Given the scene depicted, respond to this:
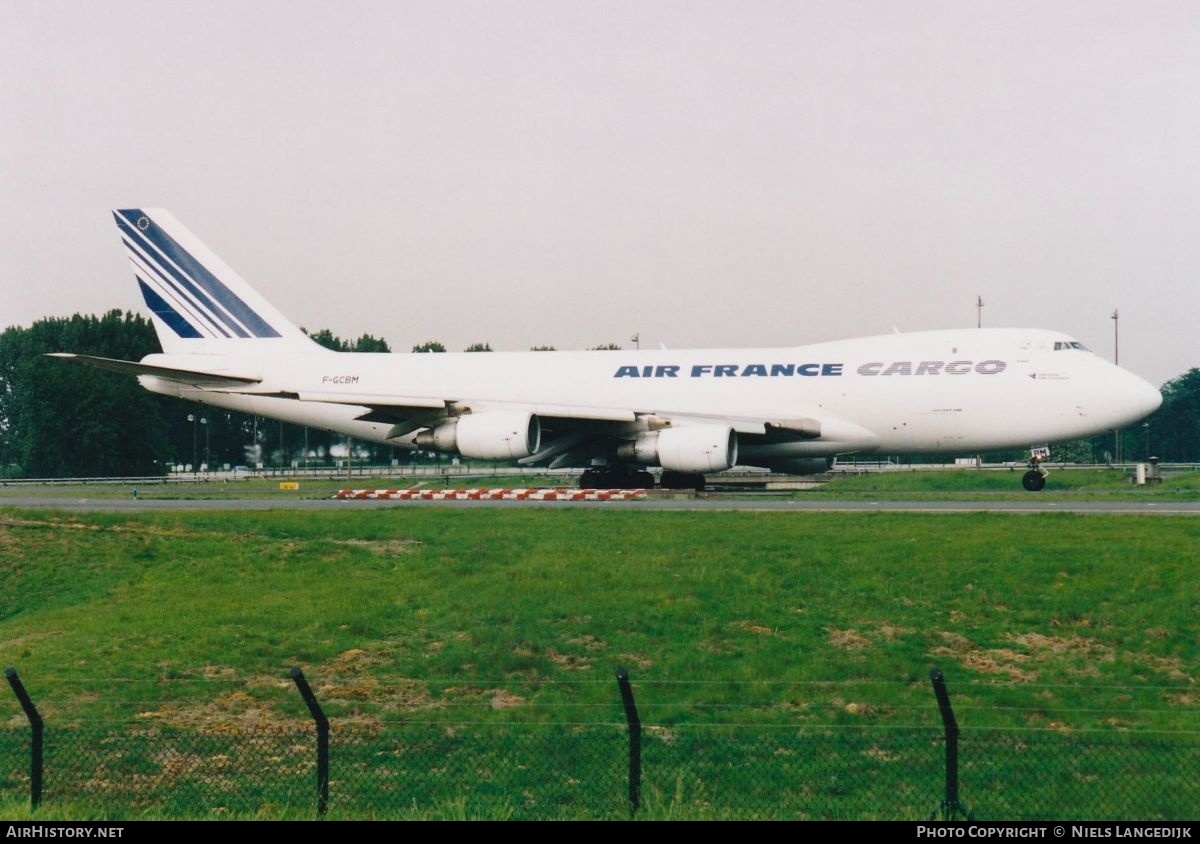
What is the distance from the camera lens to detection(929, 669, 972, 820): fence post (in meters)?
8.45

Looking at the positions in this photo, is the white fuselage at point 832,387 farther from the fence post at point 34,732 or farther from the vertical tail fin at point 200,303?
the fence post at point 34,732

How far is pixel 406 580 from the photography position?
63.1 feet

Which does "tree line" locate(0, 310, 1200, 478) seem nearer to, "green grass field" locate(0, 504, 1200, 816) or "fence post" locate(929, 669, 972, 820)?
"green grass field" locate(0, 504, 1200, 816)

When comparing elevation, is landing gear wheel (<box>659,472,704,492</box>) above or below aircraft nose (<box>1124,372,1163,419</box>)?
below

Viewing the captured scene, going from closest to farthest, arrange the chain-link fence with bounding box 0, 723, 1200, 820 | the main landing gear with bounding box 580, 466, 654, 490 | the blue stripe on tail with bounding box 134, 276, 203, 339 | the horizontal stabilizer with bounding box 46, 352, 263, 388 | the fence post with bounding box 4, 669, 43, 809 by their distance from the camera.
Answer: the fence post with bounding box 4, 669, 43, 809 → the chain-link fence with bounding box 0, 723, 1200, 820 → the main landing gear with bounding box 580, 466, 654, 490 → the horizontal stabilizer with bounding box 46, 352, 263, 388 → the blue stripe on tail with bounding box 134, 276, 203, 339

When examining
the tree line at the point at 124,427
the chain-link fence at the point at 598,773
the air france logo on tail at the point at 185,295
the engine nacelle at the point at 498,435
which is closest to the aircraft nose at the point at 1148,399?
the engine nacelle at the point at 498,435

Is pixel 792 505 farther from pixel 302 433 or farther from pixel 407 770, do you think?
pixel 302 433

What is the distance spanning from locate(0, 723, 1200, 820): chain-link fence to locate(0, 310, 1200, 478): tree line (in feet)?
193

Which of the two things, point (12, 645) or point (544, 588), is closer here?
point (12, 645)

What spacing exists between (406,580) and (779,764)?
9.37 metres

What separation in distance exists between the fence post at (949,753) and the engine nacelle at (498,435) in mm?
26370

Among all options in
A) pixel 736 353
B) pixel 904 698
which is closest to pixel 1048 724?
pixel 904 698

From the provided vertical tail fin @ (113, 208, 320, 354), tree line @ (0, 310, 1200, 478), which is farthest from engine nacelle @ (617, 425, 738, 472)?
tree line @ (0, 310, 1200, 478)

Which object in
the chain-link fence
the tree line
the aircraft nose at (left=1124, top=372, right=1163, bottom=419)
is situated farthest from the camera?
the tree line
